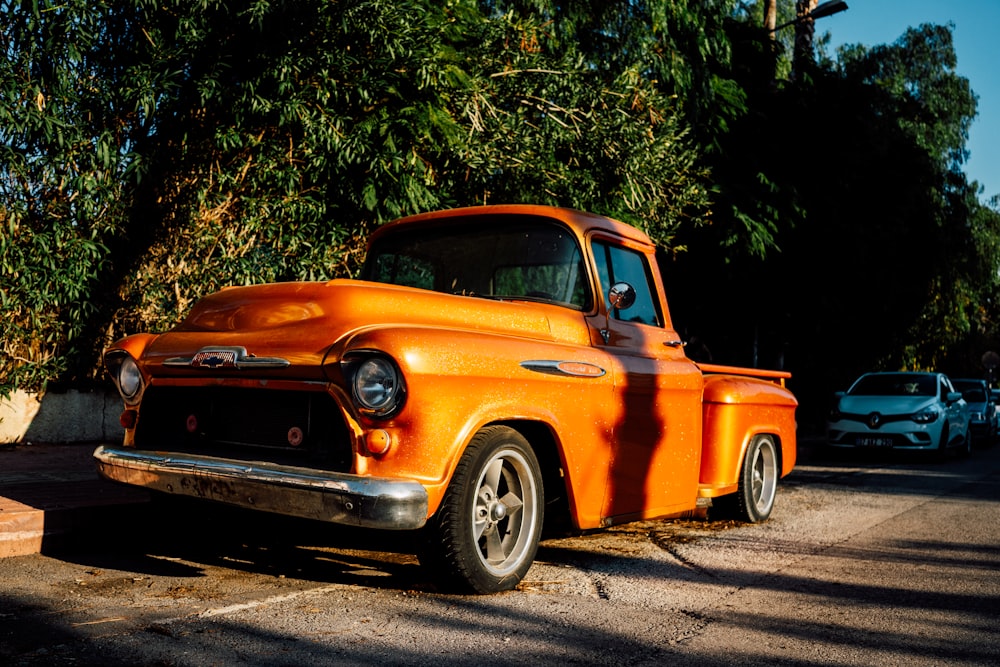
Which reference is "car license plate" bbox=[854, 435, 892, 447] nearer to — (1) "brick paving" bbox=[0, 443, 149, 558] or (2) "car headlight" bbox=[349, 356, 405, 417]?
(1) "brick paving" bbox=[0, 443, 149, 558]

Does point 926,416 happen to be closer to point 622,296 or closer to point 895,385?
point 895,385

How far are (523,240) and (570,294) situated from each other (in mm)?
436

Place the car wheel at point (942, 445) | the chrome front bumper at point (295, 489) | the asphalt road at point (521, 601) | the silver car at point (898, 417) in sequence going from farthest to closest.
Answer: the car wheel at point (942, 445) < the silver car at point (898, 417) < the chrome front bumper at point (295, 489) < the asphalt road at point (521, 601)

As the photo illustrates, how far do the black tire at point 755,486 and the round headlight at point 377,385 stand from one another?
373 cm

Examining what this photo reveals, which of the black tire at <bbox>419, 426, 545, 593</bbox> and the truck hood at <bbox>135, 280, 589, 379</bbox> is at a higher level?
the truck hood at <bbox>135, 280, 589, 379</bbox>

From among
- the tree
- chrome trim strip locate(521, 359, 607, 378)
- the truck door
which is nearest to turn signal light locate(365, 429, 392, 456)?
chrome trim strip locate(521, 359, 607, 378)

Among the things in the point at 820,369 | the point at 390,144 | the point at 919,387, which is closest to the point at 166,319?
the point at 390,144

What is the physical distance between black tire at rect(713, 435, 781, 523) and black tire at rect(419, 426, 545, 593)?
281 cm

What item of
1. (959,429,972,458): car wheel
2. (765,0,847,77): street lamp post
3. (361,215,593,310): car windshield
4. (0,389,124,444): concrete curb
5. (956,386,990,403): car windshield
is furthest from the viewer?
(956,386,990,403): car windshield

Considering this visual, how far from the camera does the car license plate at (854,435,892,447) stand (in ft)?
50.3

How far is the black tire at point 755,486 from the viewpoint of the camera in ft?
23.8

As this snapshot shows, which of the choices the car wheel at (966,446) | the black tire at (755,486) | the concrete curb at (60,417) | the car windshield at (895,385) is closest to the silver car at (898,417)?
the car windshield at (895,385)

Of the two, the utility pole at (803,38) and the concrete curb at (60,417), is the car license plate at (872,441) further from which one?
the concrete curb at (60,417)

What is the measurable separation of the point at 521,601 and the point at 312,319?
1.67m
